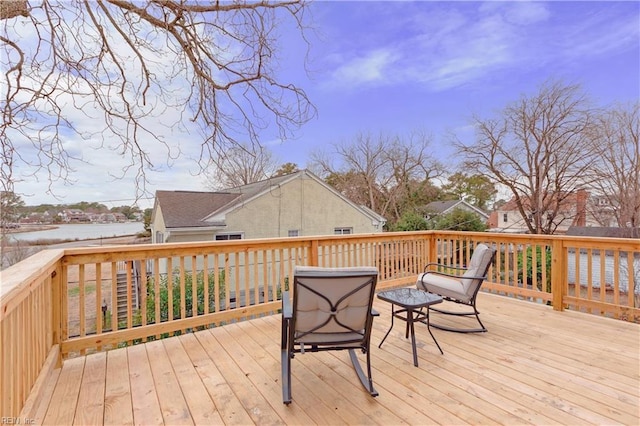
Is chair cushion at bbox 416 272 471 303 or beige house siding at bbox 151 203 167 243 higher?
beige house siding at bbox 151 203 167 243

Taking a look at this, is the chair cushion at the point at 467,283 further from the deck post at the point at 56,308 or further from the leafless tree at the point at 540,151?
the leafless tree at the point at 540,151

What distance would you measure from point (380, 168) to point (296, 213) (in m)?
10.0

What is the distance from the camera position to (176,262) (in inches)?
376

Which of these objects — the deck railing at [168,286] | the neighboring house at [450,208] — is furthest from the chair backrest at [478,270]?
the neighboring house at [450,208]

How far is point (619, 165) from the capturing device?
11.0m

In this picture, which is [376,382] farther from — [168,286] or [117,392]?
[168,286]

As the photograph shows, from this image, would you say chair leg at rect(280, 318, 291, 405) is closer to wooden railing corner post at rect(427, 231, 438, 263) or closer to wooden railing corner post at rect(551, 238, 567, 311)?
wooden railing corner post at rect(551, 238, 567, 311)

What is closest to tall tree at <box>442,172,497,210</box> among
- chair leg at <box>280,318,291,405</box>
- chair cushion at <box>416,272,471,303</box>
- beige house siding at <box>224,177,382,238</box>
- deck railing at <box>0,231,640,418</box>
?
beige house siding at <box>224,177,382,238</box>

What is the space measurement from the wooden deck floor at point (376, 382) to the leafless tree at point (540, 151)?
457 inches

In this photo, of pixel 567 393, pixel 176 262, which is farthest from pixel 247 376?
pixel 176 262

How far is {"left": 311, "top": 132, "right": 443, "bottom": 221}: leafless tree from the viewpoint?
64.7ft

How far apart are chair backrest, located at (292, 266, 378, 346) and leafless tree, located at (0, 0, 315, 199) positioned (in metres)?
2.60

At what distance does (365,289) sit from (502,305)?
310cm

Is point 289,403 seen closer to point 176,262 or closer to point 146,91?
point 146,91
